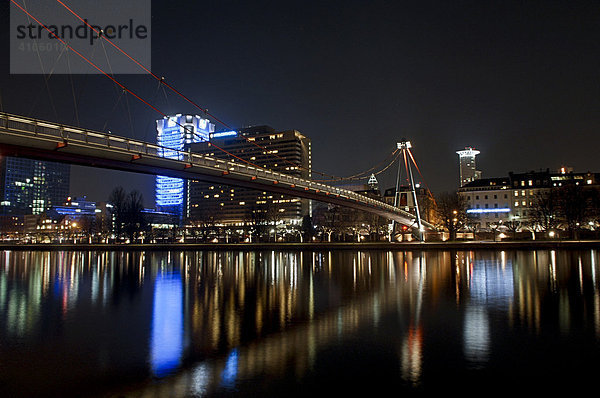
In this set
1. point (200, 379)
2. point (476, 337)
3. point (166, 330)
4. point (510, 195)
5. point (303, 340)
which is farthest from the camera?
point (510, 195)

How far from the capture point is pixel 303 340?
34.6 feet

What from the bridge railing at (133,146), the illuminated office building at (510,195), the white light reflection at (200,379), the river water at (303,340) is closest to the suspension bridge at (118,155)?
the bridge railing at (133,146)

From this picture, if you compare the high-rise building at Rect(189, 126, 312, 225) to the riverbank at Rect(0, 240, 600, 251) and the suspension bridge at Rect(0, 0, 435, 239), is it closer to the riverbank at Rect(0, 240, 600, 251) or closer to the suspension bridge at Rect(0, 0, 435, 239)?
the riverbank at Rect(0, 240, 600, 251)

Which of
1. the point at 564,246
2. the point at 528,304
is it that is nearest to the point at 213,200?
the point at 564,246

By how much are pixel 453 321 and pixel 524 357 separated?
11.1 feet

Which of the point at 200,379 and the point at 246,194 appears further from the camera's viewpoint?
the point at 246,194

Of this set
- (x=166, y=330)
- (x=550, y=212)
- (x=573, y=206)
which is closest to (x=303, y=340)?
(x=166, y=330)

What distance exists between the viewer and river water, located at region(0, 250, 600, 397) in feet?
25.3

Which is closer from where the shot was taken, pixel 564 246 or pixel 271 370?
pixel 271 370

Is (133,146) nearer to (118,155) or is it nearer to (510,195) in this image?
(118,155)

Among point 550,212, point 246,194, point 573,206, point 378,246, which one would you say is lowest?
point 378,246

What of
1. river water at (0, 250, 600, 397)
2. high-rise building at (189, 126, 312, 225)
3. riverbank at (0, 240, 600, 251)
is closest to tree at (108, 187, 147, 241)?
riverbank at (0, 240, 600, 251)

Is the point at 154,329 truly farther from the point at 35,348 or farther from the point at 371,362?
the point at 371,362

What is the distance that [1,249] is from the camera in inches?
2990
